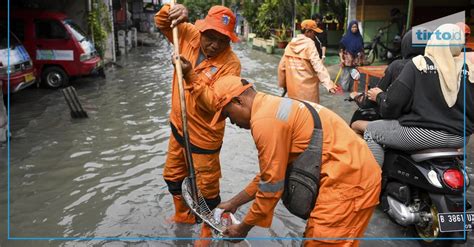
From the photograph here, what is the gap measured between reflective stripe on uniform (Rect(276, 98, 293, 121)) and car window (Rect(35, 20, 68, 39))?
10576 millimetres

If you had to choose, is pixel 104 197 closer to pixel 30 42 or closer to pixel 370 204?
pixel 370 204

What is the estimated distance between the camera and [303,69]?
5441 mm

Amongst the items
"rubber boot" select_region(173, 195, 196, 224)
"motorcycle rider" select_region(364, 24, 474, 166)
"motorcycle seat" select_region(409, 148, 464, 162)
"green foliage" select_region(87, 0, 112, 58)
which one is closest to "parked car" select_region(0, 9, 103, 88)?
"green foliage" select_region(87, 0, 112, 58)

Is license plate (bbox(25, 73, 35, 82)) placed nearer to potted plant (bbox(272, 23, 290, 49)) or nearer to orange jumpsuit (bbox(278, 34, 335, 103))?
orange jumpsuit (bbox(278, 34, 335, 103))

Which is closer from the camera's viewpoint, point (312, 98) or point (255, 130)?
point (255, 130)

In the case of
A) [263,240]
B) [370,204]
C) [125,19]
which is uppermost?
[125,19]

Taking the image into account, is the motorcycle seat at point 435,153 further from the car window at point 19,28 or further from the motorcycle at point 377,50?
the car window at point 19,28

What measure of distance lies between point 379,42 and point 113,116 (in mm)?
8336

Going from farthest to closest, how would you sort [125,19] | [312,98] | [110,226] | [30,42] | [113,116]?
[125,19] → [30,42] → [113,116] → [312,98] → [110,226]

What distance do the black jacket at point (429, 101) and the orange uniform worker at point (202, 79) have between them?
1291 millimetres

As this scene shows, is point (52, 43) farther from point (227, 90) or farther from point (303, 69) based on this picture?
point (227, 90)

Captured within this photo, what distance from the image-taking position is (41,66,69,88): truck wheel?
37.8 ft

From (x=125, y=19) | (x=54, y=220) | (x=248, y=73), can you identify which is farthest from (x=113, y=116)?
(x=125, y=19)

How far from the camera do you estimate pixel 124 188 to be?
5.17 m
